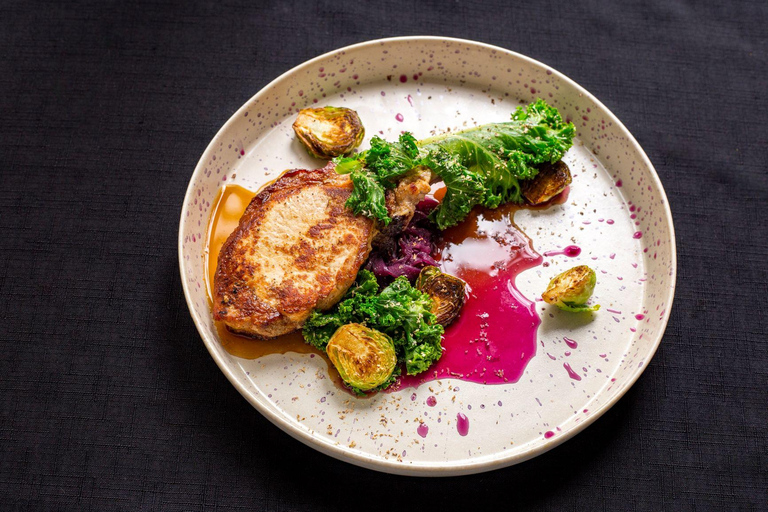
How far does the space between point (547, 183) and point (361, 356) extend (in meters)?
2.03

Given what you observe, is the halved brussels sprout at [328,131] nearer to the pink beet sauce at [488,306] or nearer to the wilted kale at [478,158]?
the wilted kale at [478,158]

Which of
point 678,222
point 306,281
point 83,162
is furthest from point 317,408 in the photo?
point 678,222

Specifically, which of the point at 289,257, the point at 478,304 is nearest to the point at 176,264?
the point at 289,257

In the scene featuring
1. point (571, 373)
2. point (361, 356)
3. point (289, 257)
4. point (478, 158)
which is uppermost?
point (478, 158)

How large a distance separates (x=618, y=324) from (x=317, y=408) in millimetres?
2294

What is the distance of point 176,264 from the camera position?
5.32m

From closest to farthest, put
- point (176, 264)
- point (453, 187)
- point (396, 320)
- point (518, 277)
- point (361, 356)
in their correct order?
point (361, 356)
point (396, 320)
point (453, 187)
point (518, 277)
point (176, 264)

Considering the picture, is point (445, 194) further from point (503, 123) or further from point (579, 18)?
point (579, 18)

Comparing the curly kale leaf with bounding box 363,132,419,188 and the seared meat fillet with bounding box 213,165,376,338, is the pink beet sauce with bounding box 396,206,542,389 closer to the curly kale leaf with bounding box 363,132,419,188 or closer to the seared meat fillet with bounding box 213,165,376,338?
the curly kale leaf with bounding box 363,132,419,188

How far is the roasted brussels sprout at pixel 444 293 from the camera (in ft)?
15.4

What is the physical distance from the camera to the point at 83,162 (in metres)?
5.63

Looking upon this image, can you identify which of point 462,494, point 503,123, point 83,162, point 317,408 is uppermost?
point 503,123

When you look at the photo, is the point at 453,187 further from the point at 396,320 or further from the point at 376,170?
the point at 396,320

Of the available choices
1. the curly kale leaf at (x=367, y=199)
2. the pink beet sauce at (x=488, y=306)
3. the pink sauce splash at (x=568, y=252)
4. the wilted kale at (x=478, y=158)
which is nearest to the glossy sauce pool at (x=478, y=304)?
the pink beet sauce at (x=488, y=306)
